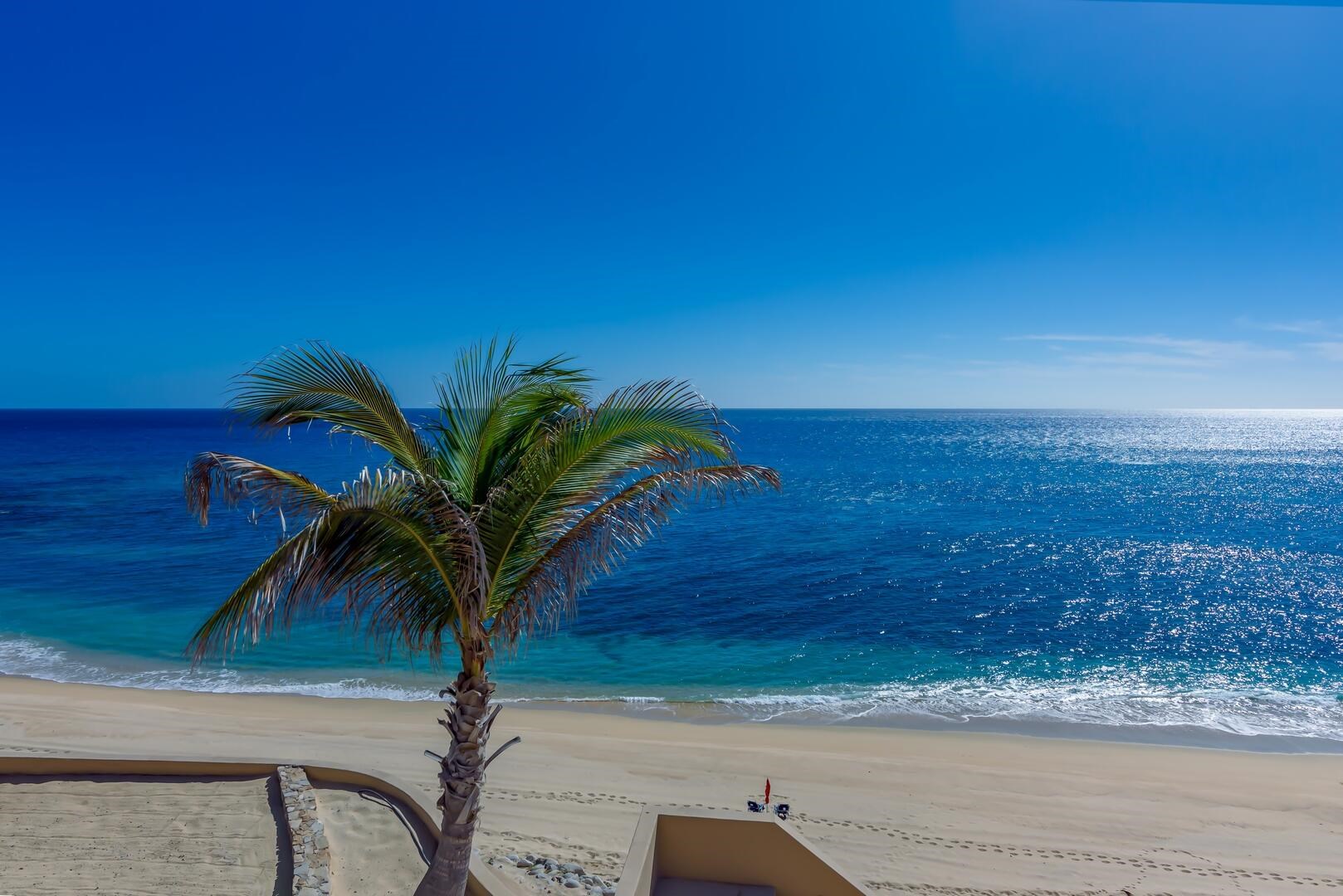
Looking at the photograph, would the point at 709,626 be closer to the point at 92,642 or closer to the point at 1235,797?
the point at 1235,797

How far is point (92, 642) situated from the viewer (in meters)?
22.8

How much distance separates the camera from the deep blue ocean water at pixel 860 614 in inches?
778

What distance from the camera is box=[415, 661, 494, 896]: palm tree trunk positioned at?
5.86 m

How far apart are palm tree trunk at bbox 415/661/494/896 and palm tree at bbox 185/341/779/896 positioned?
1 centimetres

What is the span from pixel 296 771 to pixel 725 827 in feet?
23.4

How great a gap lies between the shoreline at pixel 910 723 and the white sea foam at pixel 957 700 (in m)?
0.06

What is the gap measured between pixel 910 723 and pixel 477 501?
15.7 m

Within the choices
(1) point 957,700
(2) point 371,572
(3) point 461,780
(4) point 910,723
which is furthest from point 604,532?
(1) point 957,700

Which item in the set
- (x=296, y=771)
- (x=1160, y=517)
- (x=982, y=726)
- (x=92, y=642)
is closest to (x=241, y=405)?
(x=296, y=771)

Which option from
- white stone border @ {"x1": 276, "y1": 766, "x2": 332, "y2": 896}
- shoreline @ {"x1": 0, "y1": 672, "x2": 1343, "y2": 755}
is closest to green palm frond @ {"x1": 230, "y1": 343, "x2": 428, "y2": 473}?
white stone border @ {"x1": 276, "y1": 766, "x2": 332, "y2": 896}

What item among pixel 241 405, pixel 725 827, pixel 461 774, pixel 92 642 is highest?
pixel 241 405

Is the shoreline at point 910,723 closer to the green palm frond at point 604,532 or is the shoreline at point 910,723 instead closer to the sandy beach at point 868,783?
the sandy beach at point 868,783

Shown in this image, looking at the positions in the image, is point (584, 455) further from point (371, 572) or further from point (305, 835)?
point (305, 835)

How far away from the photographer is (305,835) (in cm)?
894
